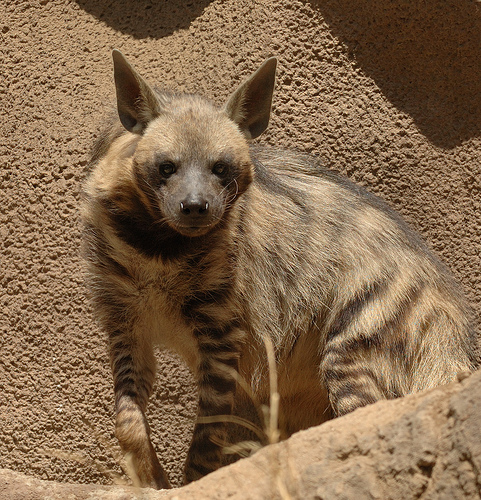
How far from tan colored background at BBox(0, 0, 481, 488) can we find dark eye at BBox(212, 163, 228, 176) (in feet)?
4.74

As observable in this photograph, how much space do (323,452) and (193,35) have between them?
3.56m

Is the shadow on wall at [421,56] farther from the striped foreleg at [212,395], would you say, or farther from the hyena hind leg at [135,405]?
the hyena hind leg at [135,405]

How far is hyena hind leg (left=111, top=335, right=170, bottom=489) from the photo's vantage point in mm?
3781

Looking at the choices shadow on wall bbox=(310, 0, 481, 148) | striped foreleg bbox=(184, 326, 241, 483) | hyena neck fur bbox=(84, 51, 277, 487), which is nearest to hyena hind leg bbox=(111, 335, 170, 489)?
hyena neck fur bbox=(84, 51, 277, 487)

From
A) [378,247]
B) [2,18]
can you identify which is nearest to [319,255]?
[378,247]

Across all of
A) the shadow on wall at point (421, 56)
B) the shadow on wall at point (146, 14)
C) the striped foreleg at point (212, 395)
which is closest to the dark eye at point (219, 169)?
the striped foreleg at point (212, 395)

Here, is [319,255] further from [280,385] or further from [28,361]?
[28,361]

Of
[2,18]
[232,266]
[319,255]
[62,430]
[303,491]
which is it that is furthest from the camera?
[2,18]

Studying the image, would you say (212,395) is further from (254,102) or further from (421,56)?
(421,56)

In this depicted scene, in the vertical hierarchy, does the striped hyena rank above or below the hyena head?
below

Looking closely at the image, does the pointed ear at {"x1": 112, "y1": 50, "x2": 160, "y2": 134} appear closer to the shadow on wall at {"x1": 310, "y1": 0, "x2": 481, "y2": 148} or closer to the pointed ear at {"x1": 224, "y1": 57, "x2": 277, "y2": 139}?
the pointed ear at {"x1": 224, "y1": 57, "x2": 277, "y2": 139}

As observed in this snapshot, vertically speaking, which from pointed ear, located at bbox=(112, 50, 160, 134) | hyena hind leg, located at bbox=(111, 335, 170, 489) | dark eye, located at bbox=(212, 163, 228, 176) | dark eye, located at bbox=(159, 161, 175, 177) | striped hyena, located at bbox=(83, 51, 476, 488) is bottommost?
hyena hind leg, located at bbox=(111, 335, 170, 489)

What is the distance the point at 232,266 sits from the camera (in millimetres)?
3973

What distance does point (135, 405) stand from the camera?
393 centimetres
